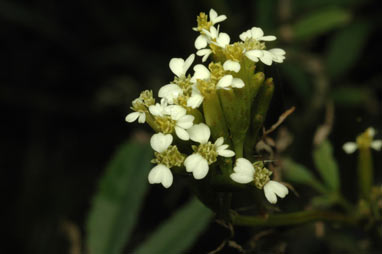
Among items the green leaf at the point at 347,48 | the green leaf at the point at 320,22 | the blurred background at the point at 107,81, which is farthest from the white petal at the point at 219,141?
the green leaf at the point at 347,48

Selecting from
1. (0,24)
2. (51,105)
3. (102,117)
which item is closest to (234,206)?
(102,117)

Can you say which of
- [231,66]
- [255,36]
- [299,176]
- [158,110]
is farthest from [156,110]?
[299,176]

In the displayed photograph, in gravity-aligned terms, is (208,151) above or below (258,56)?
below

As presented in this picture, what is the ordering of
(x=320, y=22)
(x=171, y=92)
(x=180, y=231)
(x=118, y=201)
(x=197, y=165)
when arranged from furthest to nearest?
(x=320, y=22)
(x=118, y=201)
(x=180, y=231)
(x=171, y=92)
(x=197, y=165)

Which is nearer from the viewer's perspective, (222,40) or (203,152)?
(203,152)

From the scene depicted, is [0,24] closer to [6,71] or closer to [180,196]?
[6,71]

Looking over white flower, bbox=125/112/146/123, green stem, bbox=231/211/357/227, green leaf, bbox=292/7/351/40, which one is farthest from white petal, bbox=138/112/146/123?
green leaf, bbox=292/7/351/40

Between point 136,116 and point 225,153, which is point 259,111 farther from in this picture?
point 136,116
